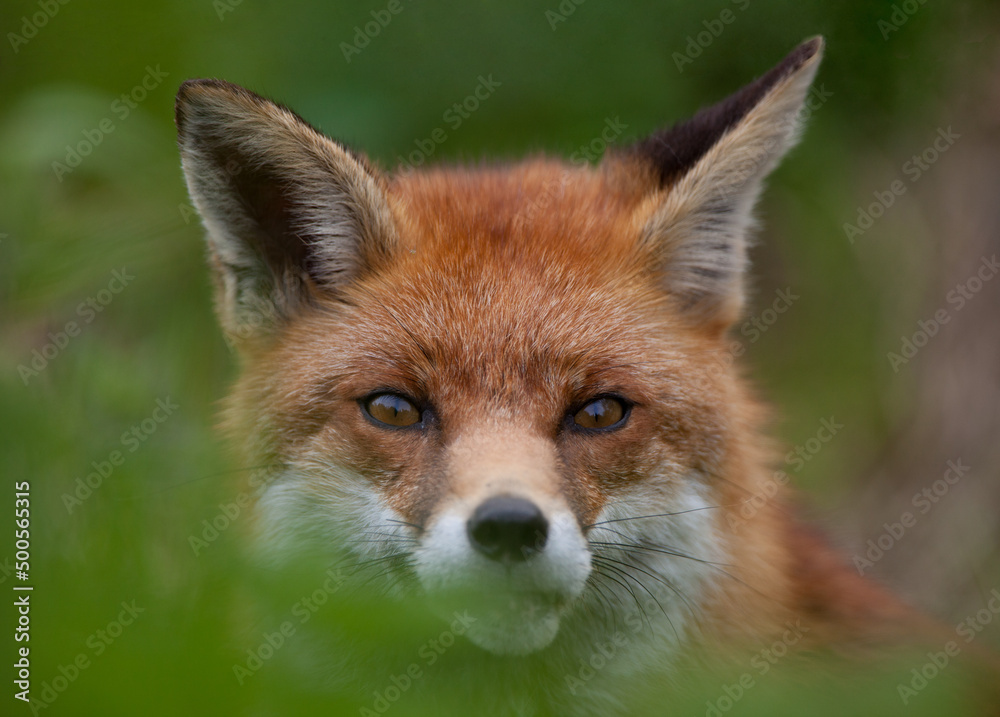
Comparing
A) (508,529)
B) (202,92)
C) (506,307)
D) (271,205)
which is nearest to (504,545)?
(508,529)

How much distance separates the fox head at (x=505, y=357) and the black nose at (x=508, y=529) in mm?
84

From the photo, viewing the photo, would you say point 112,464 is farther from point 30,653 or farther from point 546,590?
point 546,590

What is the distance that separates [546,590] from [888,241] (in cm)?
452

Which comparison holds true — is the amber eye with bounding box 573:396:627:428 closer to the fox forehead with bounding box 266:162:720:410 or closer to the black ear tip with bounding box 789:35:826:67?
the fox forehead with bounding box 266:162:720:410

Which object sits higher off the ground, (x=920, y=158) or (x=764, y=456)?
(x=920, y=158)

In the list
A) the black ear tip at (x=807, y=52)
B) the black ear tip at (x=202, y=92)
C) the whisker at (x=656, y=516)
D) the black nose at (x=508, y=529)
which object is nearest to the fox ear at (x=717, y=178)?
the black ear tip at (x=807, y=52)

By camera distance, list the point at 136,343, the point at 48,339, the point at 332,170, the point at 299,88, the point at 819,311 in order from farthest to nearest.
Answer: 1. the point at 819,311
2. the point at 299,88
3. the point at 136,343
4. the point at 48,339
5. the point at 332,170

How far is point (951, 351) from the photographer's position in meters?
6.04

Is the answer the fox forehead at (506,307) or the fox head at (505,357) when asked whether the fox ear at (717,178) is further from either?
the fox forehead at (506,307)

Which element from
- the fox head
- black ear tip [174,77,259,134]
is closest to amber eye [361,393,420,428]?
the fox head

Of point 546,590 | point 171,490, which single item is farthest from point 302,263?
point 546,590

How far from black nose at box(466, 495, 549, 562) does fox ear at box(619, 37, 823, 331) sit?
4.61 feet

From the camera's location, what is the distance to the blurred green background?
12.5ft

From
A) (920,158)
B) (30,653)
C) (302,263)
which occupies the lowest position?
(30,653)
